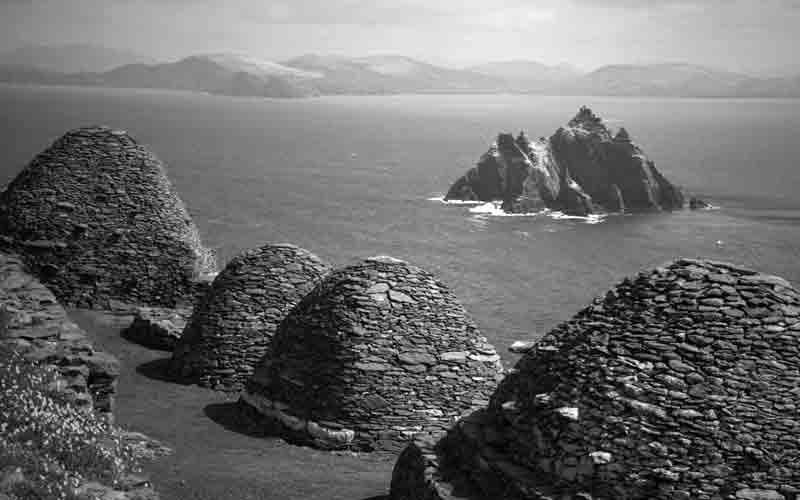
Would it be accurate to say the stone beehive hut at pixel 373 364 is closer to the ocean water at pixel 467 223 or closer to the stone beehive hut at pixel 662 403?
the stone beehive hut at pixel 662 403

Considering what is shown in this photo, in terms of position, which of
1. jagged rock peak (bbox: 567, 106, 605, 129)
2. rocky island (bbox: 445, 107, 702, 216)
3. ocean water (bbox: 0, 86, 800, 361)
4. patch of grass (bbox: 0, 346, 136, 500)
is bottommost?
ocean water (bbox: 0, 86, 800, 361)

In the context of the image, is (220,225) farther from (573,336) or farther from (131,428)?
(573,336)

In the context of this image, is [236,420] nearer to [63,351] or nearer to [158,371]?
[158,371]

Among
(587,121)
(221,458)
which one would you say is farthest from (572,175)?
(221,458)

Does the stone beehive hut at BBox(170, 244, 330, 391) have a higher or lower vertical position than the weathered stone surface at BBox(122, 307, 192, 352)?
higher

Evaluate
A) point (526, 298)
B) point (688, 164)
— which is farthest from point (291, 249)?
point (688, 164)

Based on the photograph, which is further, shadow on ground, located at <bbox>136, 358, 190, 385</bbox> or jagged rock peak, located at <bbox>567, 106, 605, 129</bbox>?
jagged rock peak, located at <bbox>567, 106, 605, 129</bbox>

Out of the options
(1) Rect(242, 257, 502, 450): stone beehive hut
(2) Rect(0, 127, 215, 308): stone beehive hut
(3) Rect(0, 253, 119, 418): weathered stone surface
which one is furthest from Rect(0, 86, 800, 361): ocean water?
(3) Rect(0, 253, 119, 418): weathered stone surface

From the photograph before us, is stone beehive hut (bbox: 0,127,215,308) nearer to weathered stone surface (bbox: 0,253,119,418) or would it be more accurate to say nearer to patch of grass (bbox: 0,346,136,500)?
weathered stone surface (bbox: 0,253,119,418)
